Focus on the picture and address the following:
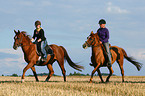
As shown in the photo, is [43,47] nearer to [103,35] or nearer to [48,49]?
[48,49]

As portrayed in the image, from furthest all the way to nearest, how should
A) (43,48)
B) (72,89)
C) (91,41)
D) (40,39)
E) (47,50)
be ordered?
(47,50) < (43,48) < (40,39) < (91,41) < (72,89)

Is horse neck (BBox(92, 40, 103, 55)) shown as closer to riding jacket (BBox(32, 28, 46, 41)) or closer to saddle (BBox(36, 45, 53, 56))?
saddle (BBox(36, 45, 53, 56))

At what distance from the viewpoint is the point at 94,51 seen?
10344 millimetres

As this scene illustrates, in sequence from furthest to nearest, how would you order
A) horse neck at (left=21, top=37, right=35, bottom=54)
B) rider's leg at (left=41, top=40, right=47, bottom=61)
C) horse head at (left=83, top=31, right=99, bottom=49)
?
rider's leg at (left=41, top=40, right=47, bottom=61) < horse neck at (left=21, top=37, right=35, bottom=54) < horse head at (left=83, top=31, right=99, bottom=49)

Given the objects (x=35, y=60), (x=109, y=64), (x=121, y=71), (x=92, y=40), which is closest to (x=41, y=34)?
(x=35, y=60)

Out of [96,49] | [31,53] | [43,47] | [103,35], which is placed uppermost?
[103,35]

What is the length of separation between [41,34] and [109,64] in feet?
11.8

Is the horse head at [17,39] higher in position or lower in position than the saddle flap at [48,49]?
higher

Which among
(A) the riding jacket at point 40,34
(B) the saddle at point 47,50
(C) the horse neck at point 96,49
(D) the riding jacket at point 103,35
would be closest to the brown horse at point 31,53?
(B) the saddle at point 47,50

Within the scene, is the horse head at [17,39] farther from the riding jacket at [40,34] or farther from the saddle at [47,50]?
the saddle at [47,50]

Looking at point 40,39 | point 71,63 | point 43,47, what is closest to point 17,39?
point 40,39

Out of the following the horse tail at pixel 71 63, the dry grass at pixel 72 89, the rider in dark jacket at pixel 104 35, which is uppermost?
the rider in dark jacket at pixel 104 35

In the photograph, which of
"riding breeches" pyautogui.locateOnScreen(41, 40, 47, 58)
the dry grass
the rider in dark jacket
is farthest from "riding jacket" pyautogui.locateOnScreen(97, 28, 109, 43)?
"riding breeches" pyautogui.locateOnScreen(41, 40, 47, 58)

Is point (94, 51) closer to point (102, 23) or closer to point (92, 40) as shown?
point (92, 40)
